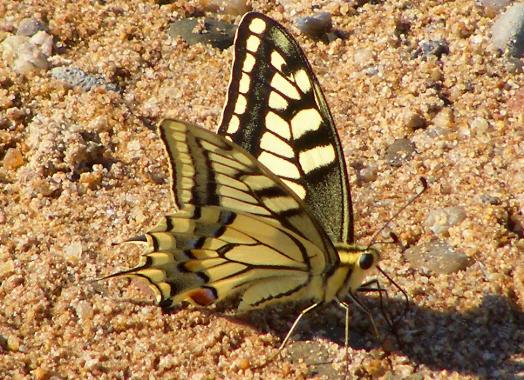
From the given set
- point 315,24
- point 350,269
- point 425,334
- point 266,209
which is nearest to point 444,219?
point 425,334

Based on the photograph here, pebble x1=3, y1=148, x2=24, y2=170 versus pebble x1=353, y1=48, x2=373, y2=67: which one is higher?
pebble x1=353, y1=48, x2=373, y2=67

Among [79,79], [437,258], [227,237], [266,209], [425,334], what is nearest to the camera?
[266,209]

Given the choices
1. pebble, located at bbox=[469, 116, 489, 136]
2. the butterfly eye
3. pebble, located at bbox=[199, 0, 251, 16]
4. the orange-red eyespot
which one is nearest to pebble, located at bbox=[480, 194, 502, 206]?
pebble, located at bbox=[469, 116, 489, 136]

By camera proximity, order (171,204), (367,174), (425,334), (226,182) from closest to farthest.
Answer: (226,182)
(425,334)
(171,204)
(367,174)

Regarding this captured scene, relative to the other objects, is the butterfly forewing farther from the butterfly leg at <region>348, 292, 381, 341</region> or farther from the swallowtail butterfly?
the butterfly leg at <region>348, 292, 381, 341</region>

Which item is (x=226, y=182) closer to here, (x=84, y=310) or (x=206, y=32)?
(x=84, y=310)
